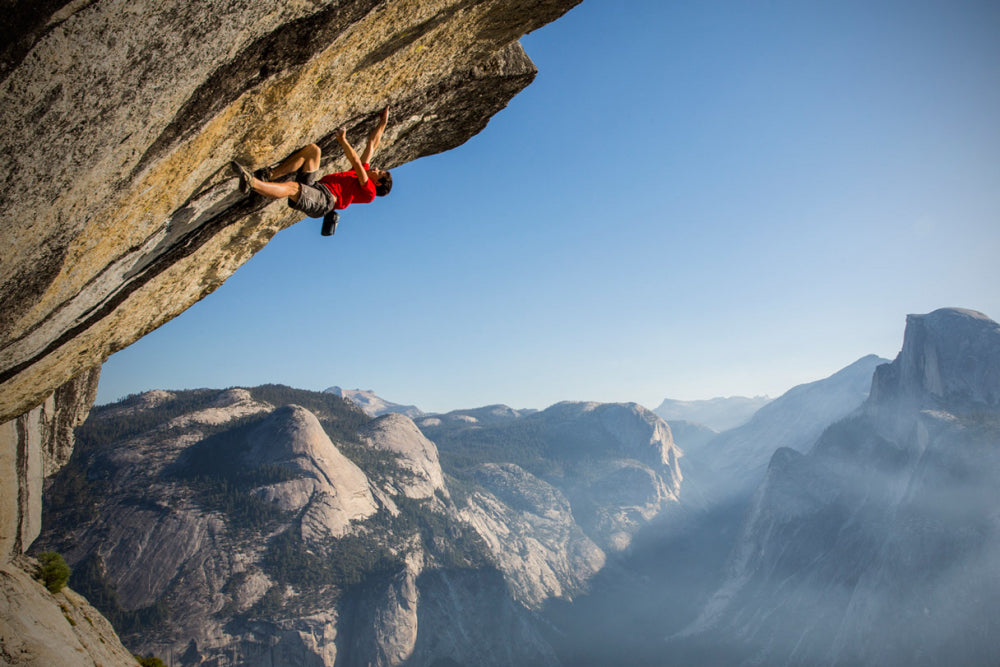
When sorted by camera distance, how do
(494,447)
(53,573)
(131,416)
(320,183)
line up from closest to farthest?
(320,183)
(53,573)
(131,416)
(494,447)

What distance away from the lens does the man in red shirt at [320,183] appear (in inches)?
215

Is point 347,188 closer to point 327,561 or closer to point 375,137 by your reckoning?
point 375,137

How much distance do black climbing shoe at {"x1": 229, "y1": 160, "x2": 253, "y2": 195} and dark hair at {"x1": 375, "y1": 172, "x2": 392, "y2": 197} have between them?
5.53ft

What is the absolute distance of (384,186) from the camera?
6.60m

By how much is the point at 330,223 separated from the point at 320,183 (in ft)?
2.40

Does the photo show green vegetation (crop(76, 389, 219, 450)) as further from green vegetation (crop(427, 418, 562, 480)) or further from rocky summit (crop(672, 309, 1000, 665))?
rocky summit (crop(672, 309, 1000, 665))

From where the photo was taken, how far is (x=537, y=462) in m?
146

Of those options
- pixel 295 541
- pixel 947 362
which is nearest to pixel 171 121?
pixel 295 541

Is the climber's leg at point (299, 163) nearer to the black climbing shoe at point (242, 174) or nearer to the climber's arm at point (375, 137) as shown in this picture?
the black climbing shoe at point (242, 174)

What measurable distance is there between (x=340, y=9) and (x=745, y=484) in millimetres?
179841

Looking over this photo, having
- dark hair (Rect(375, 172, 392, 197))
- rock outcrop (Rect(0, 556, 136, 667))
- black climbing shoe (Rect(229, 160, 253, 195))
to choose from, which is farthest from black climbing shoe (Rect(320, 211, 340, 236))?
rock outcrop (Rect(0, 556, 136, 667))

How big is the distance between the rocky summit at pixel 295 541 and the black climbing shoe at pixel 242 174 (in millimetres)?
70162

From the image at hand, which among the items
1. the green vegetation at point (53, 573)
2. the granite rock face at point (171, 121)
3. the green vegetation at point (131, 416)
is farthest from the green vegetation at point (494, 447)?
the granite rock face at point (171, 121)

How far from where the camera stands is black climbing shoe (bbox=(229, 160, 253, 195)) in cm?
511
